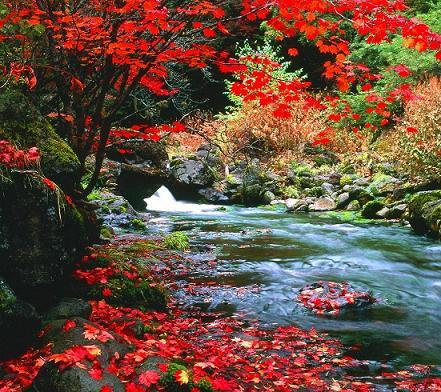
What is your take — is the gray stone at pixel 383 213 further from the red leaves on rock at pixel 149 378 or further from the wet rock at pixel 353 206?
the red leaves on rock at pixel 149 378

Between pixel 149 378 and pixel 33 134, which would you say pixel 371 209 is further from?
pixel 149 378

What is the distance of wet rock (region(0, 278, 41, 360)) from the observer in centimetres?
306

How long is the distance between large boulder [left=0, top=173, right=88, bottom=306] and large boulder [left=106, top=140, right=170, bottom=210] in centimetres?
818

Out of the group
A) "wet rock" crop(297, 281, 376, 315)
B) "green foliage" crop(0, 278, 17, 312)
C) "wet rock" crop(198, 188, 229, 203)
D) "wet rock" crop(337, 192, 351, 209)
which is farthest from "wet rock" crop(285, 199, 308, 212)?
"green foliage" crop(0, 278, 17, 312)

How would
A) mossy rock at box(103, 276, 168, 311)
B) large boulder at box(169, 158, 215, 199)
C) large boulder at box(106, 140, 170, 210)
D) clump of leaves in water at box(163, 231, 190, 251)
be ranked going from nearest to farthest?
mossy rock at box(103, 276, 168, 311)
clump of leaves in water at box(163, 231, 190, 251)
large boulder at box(106, 140, 170, 210)
large boulder at box(169, 158, 215, 199)

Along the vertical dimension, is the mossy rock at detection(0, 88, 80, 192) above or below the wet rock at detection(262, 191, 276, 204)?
above

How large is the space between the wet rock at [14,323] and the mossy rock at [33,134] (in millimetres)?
1258

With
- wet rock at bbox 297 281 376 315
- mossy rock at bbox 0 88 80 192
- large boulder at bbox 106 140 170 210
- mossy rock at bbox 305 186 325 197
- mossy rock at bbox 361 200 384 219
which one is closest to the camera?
mossy rock at bbox 0 88 80 192

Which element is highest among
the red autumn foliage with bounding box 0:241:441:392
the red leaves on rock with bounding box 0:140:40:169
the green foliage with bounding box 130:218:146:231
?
the red leaves on rock with bounding box 0:140:40:169

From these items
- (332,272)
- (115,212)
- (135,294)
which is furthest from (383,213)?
(135,294)

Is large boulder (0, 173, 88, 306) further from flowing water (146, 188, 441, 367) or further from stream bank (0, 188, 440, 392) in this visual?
flowing water (146, 188, 441, 367)

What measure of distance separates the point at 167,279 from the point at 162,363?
2997 millimetres

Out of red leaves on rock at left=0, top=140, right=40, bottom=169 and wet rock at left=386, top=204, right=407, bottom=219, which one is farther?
wet rock at left=386, top=204, right=407, bottom=219

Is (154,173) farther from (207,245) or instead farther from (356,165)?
(356,165)
